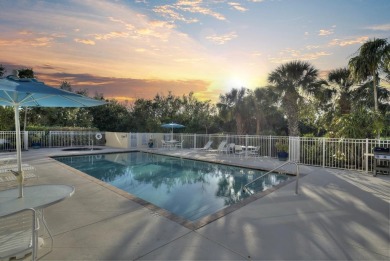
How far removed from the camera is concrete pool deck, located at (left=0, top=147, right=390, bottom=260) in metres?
2.59

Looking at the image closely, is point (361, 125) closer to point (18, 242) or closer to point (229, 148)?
point (229, 148)

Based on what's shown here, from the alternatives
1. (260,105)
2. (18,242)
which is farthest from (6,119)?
(260,105)

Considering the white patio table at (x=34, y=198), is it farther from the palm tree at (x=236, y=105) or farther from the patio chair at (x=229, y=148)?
the palm tree at (x=236, y=105)

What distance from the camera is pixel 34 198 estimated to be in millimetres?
2672

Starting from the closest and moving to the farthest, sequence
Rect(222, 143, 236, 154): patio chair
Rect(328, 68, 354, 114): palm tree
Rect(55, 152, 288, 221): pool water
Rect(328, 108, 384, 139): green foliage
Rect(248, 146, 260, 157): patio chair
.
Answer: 1. Rect(55, 152, 288, 221): pool water
2. Rect(328, 108, 384, 139): green foliage
3. Rect(248, 146, 260, 157): patio chair
4. Rect(222, 143, 236, 154): patio chair
5. Rect(328, 68, 354, 114): palm tree

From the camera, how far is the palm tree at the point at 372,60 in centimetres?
999

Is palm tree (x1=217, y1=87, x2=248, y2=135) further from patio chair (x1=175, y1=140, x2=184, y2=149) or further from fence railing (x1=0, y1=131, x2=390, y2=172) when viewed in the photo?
patio chair (x1=175, y1=140, x2=184, y2=149)

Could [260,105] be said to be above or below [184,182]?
above

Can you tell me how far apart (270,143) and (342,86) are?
6.41 meters

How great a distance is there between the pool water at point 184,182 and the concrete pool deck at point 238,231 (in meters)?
1.16

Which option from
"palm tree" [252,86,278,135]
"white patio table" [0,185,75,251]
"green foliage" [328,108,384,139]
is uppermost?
"palm tree" [252,86,278,135]

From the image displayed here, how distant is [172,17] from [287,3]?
4.81m

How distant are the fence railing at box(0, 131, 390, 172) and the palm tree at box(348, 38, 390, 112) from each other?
9.41 ft

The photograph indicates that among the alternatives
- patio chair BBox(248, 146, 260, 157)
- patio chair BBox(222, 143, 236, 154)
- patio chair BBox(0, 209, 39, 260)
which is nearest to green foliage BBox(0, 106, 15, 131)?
patio chair BBox(222, 143, 236, 154)
